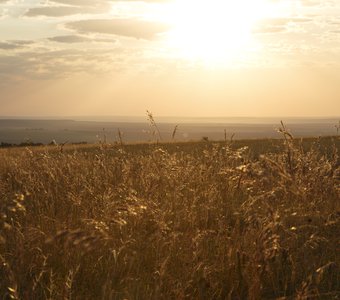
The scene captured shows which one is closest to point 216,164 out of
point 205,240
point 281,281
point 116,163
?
point 116,163

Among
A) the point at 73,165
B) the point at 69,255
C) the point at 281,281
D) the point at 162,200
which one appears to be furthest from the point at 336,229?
the point at 73,165

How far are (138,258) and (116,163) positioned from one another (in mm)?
2733

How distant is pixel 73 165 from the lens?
6.69m

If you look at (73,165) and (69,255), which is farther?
(73,165)

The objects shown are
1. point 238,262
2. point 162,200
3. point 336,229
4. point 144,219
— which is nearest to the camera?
point 238,262

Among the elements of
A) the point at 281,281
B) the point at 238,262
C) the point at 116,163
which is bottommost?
the point at 281,281

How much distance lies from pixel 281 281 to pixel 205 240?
724 millimetres

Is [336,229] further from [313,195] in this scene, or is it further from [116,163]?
[116,163]

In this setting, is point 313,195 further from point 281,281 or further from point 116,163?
point 116,163

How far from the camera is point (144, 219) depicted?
13.8ft

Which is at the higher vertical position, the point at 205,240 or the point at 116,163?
the point at 116,163

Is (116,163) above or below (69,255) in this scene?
above

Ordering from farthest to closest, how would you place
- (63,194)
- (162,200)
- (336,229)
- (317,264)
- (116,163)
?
1. (116,163)
2. (63,194)
3. (162,200)
4. (336,229)
5. (317,264)

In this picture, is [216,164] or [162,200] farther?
[216,164]
